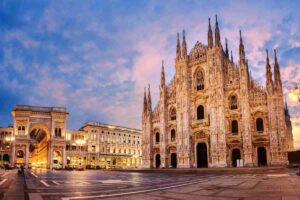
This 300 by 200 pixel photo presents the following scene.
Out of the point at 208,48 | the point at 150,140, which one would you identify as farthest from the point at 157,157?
the point at 208,48

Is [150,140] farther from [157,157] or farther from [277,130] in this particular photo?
[277,130]

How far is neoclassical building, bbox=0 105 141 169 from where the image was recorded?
70250 millimetres

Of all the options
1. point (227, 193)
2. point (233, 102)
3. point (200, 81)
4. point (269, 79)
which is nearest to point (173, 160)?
point (200, 81)

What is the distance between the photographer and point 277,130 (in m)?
37.5

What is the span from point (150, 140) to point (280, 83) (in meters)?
25.3

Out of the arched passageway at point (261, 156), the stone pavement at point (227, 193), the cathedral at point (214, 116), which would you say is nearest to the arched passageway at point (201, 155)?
the cathedral at point (214, 116)

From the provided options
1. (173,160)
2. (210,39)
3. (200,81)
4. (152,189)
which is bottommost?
(173,160)

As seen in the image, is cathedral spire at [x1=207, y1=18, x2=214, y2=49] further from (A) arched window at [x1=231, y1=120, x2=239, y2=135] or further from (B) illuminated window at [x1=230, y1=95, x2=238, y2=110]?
(A) arched window at [x1=231, y1=120, x2=239, y2=135]

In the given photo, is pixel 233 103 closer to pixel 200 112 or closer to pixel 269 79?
pixel 200 112

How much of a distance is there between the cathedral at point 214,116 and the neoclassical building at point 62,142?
2497 centimetres

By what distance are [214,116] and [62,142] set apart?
45908 mm

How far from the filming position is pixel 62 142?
73.2 meters

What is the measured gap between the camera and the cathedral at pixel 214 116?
38812 mm

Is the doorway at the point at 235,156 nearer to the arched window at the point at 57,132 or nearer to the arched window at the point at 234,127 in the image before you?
the arched window at the point at 234,127
